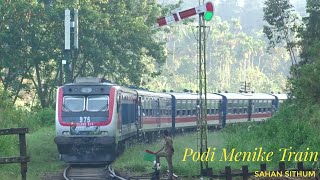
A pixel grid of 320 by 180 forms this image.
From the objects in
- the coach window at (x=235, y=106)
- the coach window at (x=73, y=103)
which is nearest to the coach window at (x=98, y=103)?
the coach window at (x=73, y=103)

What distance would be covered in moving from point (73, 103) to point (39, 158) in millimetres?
3357

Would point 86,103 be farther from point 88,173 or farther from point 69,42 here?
point 69,42

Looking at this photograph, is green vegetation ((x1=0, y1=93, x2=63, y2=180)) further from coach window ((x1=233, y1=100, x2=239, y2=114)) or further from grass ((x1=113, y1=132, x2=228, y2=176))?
coach window ((x1=233, y1=100, x2=239, y2=114))

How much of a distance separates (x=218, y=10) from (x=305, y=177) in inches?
6242

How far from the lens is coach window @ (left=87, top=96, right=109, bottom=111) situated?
24.7m

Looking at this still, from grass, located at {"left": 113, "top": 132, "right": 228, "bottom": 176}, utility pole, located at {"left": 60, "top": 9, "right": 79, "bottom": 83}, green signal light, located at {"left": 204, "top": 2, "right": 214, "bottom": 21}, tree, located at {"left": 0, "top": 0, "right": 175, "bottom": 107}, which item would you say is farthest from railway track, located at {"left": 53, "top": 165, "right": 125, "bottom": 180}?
tree, located at {"left": 0, "top": 0, "right": 175, "bottom": 107}

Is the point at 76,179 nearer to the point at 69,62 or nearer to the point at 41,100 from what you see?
the point at 69,62

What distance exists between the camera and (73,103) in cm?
2472

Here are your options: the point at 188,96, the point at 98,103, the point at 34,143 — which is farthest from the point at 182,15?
the point at 188,96

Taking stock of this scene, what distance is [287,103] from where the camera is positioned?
3347 centimetres

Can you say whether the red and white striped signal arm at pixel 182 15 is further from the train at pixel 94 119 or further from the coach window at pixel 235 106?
the coach window at pixel 235 106

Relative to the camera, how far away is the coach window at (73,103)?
24.7 meters

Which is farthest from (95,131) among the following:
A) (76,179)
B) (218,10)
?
(218,10)

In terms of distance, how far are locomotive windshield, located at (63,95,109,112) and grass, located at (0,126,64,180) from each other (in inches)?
83.4
